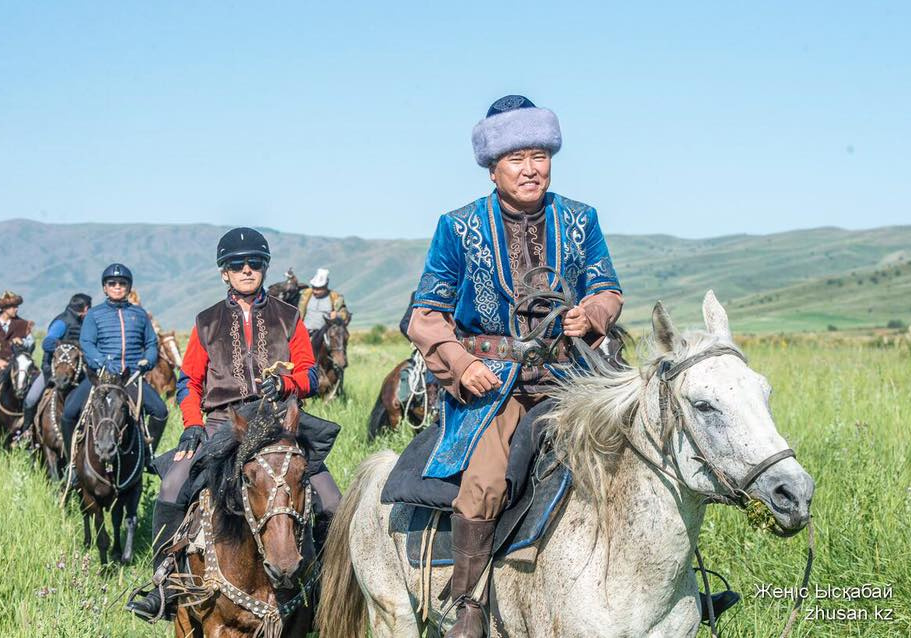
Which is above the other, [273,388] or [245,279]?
[245,279]

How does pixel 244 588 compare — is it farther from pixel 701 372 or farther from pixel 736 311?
pixel 736 311

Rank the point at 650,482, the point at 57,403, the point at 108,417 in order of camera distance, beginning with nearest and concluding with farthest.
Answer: the point at 650,482 → the point at 108,417 → the point at 57,403

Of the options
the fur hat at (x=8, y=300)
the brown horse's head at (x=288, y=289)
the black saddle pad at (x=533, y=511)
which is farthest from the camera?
the brown horse's head at (x=288, y=289)

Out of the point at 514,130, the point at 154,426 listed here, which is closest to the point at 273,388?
the point at 514,130

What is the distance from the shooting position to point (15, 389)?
1274 centimetres

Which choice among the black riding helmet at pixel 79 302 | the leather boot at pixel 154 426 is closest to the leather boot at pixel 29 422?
the black riding helmet at pixel 79 302

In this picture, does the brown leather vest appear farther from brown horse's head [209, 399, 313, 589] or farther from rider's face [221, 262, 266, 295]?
brown horse's head [209, 399, 313, 589]

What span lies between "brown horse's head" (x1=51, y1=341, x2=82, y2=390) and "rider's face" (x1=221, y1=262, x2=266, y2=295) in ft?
17.7

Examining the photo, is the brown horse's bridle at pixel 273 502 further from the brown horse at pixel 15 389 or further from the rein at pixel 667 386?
the brown horse at pixel 15 389

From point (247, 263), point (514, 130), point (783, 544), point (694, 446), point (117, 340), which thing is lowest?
point (783, 544)

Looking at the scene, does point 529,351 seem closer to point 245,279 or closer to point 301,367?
point 301,367

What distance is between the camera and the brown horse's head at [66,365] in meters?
9.84

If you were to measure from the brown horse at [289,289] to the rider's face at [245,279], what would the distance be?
10254 mm

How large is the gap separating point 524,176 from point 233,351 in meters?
2.15
